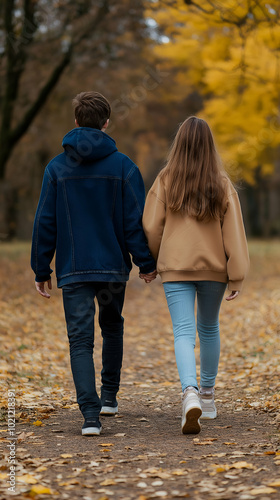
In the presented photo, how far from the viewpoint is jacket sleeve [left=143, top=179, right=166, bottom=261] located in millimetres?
4047

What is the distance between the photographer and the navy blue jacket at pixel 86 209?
13.0ft

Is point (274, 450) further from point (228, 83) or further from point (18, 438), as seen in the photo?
point (228, 83)

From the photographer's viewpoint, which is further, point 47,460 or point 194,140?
point 194,140

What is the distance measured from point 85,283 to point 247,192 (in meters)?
31.0

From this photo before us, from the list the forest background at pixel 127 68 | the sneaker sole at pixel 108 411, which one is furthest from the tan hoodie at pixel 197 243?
the forest background at pixel 127 68

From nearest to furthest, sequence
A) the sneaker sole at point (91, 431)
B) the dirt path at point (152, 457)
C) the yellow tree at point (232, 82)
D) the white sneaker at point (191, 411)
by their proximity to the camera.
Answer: the dirt path at point (152, 457) → the white sneaker at point (191, 411) → the sneaker sole at point (91, 431) → the yellow tree at point (232, 82)

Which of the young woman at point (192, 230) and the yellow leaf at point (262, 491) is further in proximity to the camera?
the young woman at point (192, 230)

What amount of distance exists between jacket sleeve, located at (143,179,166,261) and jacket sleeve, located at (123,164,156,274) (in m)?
0.05

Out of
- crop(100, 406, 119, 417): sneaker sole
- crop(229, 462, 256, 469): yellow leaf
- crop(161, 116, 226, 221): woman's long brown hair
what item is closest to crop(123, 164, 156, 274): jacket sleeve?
crop(161, 116, 226, 221): woman's long brown hair

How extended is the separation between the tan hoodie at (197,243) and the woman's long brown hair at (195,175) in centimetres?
6

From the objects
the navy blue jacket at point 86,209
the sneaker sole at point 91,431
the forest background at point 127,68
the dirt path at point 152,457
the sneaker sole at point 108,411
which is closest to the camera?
the dirt path at point 152,457

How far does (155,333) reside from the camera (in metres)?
9.34

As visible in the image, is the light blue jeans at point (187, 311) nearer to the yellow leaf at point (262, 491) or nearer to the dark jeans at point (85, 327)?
the dark jeans at point (85, 327)

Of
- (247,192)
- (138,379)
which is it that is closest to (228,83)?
(138,379)
